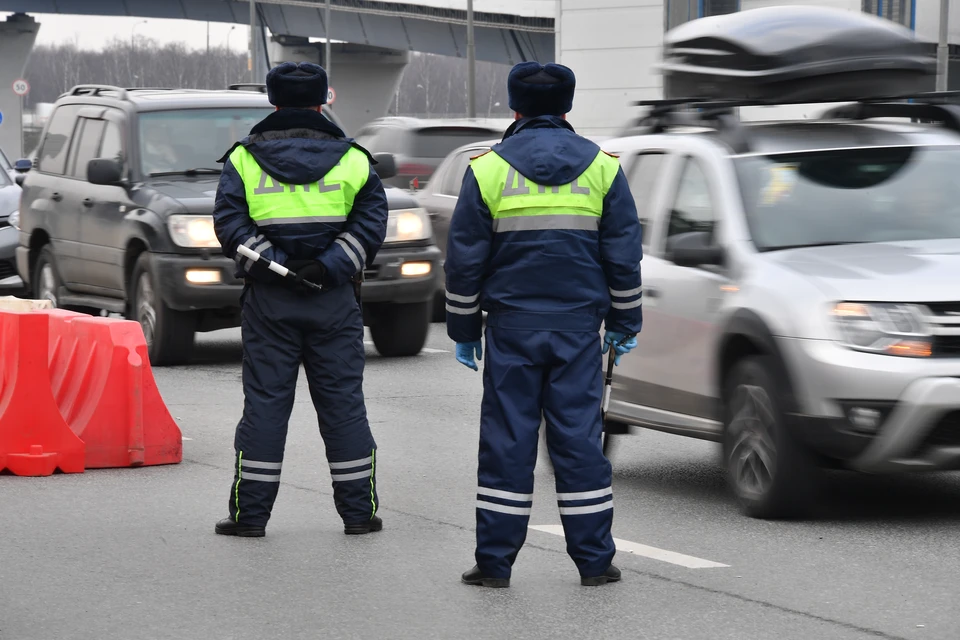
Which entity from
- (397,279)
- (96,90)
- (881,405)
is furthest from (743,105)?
(96,90)

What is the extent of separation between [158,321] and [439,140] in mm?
7215

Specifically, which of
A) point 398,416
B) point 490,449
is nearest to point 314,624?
point 490,449

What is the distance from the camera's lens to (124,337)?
9.06m

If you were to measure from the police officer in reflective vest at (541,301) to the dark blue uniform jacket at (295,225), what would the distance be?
107 centimetres

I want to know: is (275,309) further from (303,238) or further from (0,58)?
(0,58)

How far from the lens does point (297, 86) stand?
719cm

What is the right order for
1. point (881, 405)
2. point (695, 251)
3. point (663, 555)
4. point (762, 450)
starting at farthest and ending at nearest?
point (695, 251)
point (762, 450)
point (881, 405)
point (663, 555)

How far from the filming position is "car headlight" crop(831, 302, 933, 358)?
23.1 feet

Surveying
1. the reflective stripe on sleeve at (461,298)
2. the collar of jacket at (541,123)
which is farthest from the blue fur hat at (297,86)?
the reflective stripe on sleeve at (461,298)

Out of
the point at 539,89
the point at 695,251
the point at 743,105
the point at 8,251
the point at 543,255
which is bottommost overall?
the point at 8,251

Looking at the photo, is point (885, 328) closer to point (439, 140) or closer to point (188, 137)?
point (188, 137)

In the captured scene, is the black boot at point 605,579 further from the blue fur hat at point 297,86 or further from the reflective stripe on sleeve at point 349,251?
the blue fur hat at point 297,86

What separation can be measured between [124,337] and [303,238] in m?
2.20

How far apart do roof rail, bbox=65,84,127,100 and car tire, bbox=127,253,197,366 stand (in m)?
1.71
